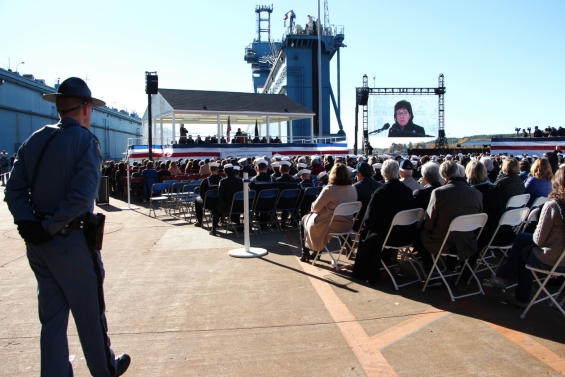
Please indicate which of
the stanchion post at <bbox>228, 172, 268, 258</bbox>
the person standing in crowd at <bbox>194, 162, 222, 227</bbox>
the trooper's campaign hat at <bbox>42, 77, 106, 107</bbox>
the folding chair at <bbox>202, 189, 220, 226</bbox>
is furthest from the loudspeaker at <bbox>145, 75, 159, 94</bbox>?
the trooper's campaign hat at <bbox>42, 77, 106, 107</bbox>

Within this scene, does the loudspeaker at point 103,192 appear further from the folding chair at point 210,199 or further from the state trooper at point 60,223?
the state trooper at point 60,223

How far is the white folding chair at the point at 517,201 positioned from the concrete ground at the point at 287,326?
186 centimetres

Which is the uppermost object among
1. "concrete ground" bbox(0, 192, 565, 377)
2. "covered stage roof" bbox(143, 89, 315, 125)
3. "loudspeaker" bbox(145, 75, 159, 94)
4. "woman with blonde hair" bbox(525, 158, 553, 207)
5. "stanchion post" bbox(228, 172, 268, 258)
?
"covered stage roof" bbox(143, 89, 315, 125)

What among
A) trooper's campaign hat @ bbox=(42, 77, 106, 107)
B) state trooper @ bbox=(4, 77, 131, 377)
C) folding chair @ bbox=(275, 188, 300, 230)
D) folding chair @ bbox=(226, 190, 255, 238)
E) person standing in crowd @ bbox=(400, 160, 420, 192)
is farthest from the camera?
folding chair @ bbox=(275, 188, 300, 230)

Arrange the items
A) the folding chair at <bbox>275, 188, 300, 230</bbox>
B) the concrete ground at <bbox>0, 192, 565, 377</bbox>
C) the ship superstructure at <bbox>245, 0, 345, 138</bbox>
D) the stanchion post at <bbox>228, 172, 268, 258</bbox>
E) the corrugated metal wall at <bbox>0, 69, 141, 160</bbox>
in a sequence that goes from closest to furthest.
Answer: the concrete ground at <bbox>0, 192, 565, 377</bbox> → the stanchion post at <bbox>228, 172, 268, 258</bbox> → the folding chair at <bbox>275, 188, 300, 230</bbox> → the corrugated metal wall at <bbox>0, 69, 141, 160</bbox> → the ship superstructure at <bbox>245, 0, 345, 138</bbox>

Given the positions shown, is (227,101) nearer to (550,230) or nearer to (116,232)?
(116,232)

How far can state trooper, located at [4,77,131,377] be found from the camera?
2.79m

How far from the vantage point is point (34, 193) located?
9.40 ft

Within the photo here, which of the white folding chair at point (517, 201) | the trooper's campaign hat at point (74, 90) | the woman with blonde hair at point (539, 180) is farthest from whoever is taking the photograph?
the woman with blonde hair at point (539, 180)

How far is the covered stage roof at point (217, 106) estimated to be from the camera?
2922 centimetres

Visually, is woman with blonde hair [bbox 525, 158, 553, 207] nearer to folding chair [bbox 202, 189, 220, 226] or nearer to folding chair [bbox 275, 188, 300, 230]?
folding chair [bbox 275, 188, 300, 230]

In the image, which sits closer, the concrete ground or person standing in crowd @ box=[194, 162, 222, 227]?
the concrete ground

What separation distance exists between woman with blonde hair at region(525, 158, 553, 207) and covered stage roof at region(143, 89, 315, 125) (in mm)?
23639

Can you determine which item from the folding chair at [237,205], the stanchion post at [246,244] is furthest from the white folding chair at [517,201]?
the folding chair at [237,205]
